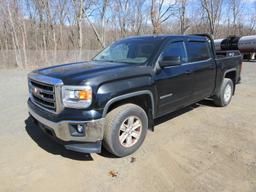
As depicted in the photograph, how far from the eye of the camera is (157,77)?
3.72m

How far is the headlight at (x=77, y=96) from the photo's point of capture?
2.91 m

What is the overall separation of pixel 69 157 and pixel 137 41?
2.44 m

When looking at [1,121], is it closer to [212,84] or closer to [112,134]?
[112,134]

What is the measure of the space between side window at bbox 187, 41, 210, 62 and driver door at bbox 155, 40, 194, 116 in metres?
0.22

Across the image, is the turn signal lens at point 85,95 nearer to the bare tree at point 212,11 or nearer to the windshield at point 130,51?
the windshield at point 130,51

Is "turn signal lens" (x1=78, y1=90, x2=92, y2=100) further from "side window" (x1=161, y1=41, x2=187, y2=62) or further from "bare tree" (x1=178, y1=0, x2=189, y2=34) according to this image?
"bare tree" (x1=178, y1=0, x2=189, y2=34)

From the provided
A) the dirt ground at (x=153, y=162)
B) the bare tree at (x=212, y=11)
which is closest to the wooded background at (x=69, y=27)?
the bare tree at (x=212, y=11)

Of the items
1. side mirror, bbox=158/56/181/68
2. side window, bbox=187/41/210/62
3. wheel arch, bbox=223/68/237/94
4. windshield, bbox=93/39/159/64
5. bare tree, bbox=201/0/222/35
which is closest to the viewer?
side mirror, bbox=158/56/181/68

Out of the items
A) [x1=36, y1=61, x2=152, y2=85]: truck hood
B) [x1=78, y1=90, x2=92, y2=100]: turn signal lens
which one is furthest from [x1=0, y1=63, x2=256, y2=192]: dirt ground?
[x1=36, y1=61, x2=152, y2=85]: truck hood

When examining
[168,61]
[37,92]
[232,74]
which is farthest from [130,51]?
[232,74]

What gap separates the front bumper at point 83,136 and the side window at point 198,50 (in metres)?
2.54

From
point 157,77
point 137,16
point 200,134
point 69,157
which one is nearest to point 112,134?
point 69,157

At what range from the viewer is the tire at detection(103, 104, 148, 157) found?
10.5 feet

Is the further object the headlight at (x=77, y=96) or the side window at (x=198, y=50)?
the side window at (x=198, y=50)
